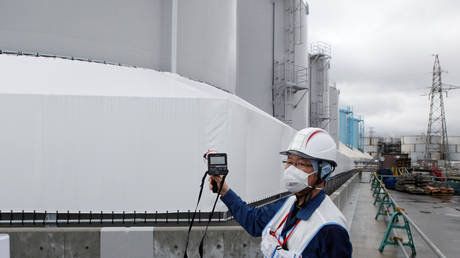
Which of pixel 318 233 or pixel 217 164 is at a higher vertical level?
pixel 217 164

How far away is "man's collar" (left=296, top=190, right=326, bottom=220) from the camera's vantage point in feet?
7.64

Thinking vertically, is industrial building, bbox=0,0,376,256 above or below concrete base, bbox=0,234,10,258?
above

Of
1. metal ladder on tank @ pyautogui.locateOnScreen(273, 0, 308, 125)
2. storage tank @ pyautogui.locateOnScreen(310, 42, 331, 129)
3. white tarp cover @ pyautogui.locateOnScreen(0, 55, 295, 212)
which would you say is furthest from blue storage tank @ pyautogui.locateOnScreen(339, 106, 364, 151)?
white tarp cover @ pyautogui.locateOnScreen(0, 55, 295, 212)

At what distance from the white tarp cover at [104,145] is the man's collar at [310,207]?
5.81m

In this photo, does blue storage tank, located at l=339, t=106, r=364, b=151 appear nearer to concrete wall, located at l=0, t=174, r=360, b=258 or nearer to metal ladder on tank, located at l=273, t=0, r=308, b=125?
metal ladder on tank, located at l=273, t=0, r=308, b=125

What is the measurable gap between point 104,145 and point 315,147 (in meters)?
6.19

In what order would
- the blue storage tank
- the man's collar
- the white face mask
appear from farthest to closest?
the blue storage tank < the white face mask < the man's collar

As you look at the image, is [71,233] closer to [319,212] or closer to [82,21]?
Result: [319,212]

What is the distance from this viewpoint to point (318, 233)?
2201 mm

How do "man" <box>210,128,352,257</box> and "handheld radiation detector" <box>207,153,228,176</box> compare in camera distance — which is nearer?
"man" <box>210,128,352,257</box>

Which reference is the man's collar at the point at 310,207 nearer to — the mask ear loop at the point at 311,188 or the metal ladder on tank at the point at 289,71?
the mask ear loop at the point at 311,188

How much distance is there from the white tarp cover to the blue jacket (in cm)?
514

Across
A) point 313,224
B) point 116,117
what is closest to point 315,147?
point 313,224

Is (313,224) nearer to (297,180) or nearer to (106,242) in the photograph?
(297,180)
